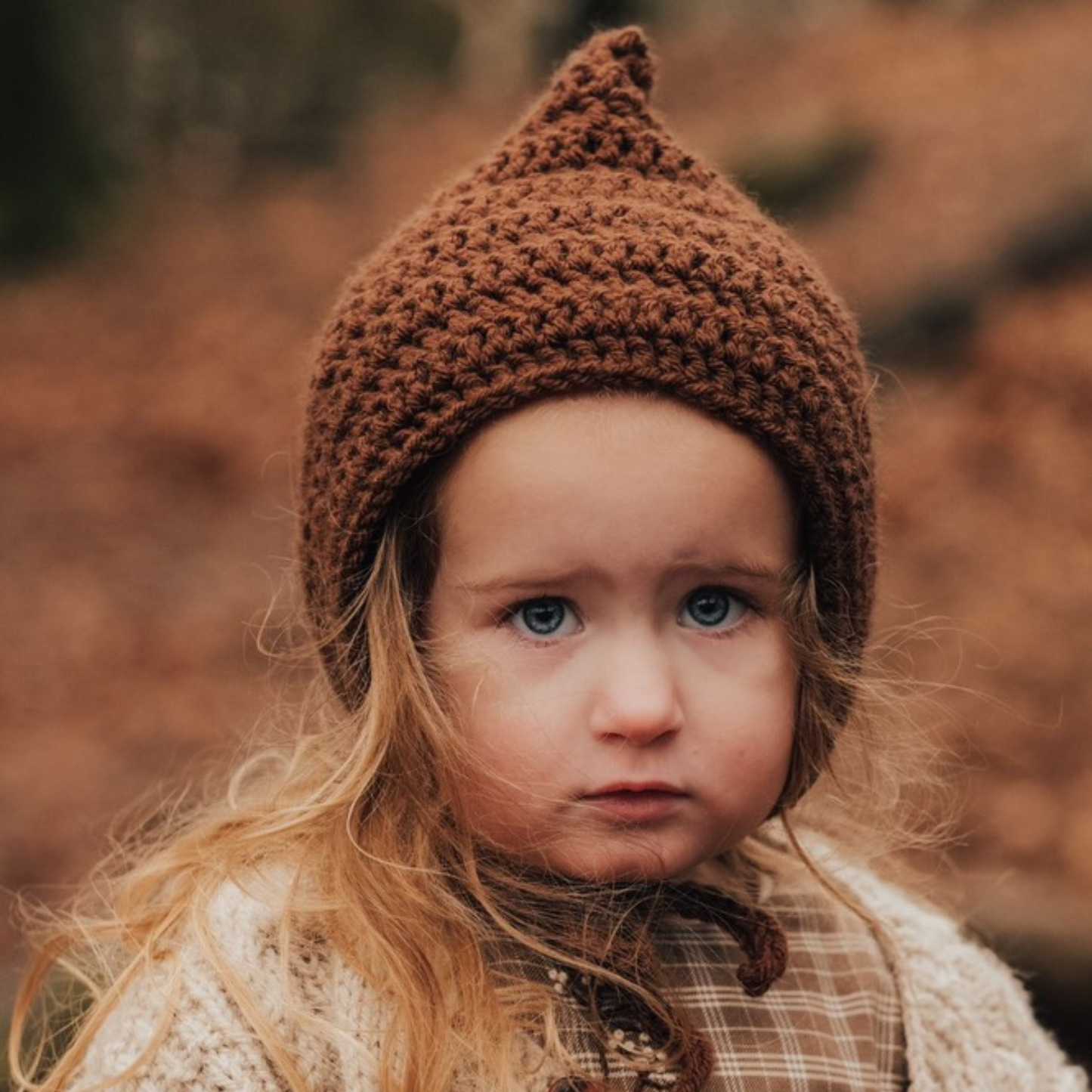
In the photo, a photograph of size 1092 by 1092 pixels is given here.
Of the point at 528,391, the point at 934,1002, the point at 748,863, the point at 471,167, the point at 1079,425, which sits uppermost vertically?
the point at 1079,425

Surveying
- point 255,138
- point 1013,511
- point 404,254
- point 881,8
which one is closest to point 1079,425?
point 1013,511

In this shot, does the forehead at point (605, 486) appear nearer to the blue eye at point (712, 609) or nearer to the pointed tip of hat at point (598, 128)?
the blue eye at point (712, 609)

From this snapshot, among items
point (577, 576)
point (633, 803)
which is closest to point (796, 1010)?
point (633, 803)

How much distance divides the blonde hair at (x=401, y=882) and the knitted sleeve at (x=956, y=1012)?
0.39m

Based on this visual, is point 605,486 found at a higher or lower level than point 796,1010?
higher

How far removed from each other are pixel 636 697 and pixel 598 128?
831mm

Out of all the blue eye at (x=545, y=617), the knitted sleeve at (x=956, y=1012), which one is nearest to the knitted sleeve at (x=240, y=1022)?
the blue eye at (x=545, y=617)

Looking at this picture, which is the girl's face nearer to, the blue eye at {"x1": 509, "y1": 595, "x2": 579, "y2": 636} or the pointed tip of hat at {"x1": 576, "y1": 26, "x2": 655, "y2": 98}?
the blue eye at {"x1": 509, "y1": 595, "x2": 579, "y2": 636}

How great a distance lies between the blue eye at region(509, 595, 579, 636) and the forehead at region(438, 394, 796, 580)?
0.07 m

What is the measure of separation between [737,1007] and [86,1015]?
89cm

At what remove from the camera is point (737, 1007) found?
2.09m

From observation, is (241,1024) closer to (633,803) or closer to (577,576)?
(633,803)

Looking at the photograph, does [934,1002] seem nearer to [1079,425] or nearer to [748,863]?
[748,863]

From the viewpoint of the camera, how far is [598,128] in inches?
81.7
